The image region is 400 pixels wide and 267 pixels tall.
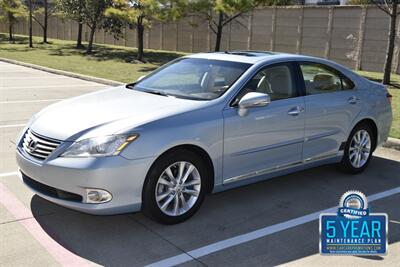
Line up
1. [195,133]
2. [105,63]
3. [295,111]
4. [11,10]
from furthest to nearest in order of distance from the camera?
[11,10]
[105,63]
[295,111]
[195,133]

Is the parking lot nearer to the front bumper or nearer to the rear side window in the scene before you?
the front bumper

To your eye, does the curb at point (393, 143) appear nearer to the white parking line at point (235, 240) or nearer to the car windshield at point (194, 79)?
the white parking line at point (235, 240)

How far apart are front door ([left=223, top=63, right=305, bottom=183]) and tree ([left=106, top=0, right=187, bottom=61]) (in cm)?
1610

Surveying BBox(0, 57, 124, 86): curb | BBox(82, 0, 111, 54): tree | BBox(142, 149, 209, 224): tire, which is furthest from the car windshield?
BBox(82, 0, 111, 54): tree

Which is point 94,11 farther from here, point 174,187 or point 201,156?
point 174,187

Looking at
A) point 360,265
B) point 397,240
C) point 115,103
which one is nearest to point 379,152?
point 397,240

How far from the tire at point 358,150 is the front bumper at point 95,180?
9.81ft

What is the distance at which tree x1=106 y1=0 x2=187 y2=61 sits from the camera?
20.8 metres

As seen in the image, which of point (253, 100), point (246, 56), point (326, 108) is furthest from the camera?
point (326, 108)

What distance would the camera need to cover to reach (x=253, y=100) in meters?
4.73

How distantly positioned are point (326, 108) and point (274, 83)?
0.78 m

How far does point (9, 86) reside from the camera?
13.4 m

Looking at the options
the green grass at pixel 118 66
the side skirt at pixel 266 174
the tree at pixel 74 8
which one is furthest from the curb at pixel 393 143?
the tree at pixel 74 8

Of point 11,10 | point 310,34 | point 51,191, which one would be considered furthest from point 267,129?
point 11,10
